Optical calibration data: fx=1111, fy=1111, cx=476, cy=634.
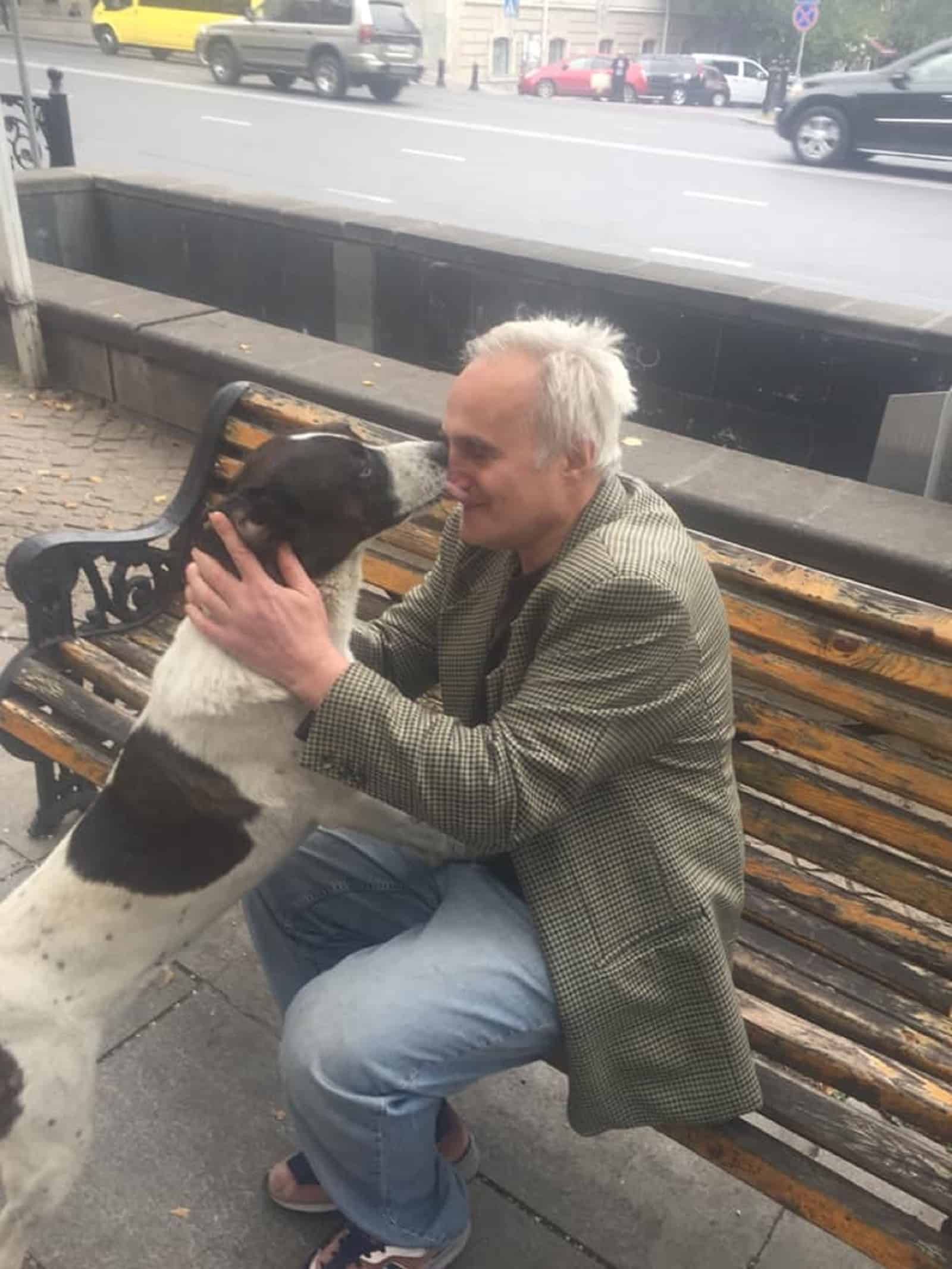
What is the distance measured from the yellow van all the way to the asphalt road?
1832mm

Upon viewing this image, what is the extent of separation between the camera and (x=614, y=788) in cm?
196

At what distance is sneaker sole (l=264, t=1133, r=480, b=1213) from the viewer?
8.13 feet

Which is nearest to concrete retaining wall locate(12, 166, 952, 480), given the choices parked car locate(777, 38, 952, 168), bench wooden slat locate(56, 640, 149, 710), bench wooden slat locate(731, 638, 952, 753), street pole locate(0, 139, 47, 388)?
street pole locate(0, 139, 47, 388)

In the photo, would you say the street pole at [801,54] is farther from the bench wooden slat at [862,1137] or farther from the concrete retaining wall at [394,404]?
the bench wooden slat at [862,1137]

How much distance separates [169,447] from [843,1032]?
18.6 ft

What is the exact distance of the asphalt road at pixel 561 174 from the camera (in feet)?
45.1

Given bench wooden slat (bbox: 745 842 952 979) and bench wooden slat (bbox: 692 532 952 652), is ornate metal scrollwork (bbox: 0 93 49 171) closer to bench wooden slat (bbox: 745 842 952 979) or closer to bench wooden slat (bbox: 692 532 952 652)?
bench wooden slat (bbox: 692 532 952 652)

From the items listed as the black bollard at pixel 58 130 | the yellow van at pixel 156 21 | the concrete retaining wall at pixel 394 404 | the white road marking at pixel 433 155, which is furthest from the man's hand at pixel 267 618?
the yellow van at pixel 156 21

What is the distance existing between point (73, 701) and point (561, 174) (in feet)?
56.5

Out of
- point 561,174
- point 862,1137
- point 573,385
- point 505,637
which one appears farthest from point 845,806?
point 561,174

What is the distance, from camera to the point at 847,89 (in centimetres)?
1697

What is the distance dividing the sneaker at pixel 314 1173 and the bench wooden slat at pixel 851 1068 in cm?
78

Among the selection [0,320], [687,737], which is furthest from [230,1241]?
[0,320]

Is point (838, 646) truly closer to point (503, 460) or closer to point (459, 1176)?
point (503, 460)
